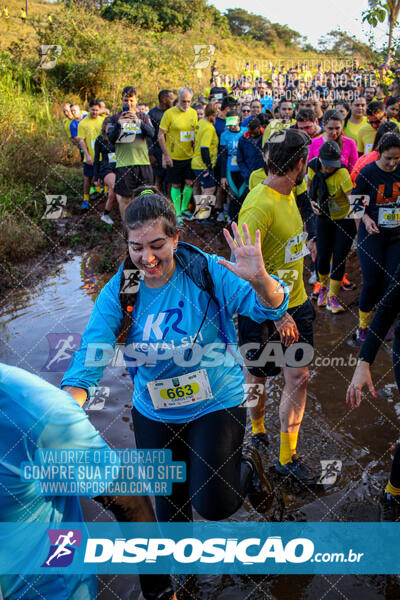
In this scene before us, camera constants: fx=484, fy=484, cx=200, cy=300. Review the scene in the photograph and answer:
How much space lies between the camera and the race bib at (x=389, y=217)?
4445mm

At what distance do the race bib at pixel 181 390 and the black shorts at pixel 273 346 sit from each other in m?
0.93

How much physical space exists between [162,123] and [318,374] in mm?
5808

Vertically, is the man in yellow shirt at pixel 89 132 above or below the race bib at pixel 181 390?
above

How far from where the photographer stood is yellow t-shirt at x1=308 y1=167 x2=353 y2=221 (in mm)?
5293

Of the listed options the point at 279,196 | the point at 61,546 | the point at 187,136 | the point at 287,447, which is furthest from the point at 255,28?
the point at 61,546

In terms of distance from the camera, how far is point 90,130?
9.86 m

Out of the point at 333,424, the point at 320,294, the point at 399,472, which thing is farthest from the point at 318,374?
the point at 399,472

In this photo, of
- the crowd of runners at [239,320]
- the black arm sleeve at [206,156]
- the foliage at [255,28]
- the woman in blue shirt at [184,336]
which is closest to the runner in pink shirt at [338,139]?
the crowd of runners at [239,320]

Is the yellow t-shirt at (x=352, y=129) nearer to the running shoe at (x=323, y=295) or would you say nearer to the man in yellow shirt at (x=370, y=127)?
the man in yellow shirt at (x=370, y=127)

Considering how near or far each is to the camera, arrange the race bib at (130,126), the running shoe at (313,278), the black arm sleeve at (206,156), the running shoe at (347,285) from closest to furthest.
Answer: the running shoe at (347,285) → the running shoe at (313,278) → the race bib at (130,126) → the black arm sleeve at (206,156)

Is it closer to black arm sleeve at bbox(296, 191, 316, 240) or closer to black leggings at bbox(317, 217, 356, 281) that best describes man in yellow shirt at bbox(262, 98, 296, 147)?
black leggings at bbox(317, 217, 356, 281)

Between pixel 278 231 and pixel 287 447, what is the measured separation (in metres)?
1.43

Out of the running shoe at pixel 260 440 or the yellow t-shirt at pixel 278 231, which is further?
the running shoe at pixel 260 440

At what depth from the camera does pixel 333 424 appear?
3816 mm
